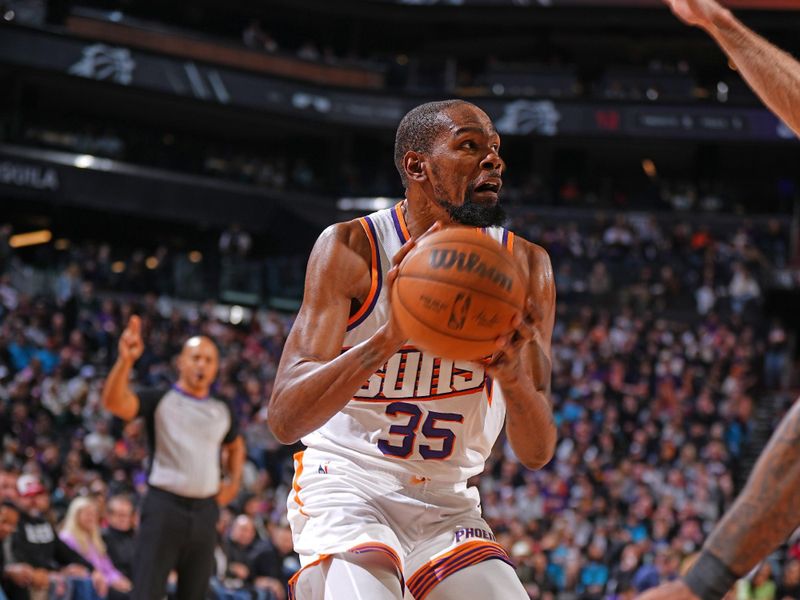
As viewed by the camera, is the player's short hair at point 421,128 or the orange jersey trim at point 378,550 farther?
the player's short hair at point 421,128

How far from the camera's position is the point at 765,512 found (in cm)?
275

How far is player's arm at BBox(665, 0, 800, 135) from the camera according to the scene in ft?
10.5

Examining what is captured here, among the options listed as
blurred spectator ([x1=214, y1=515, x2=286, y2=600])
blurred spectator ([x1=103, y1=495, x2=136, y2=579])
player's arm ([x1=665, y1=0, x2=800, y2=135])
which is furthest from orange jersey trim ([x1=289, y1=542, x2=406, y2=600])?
blurred spectator ([x1=214, y1=515, x2=286, y2=600])

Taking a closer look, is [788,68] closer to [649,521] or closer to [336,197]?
[649,521]

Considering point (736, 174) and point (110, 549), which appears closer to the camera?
point (110, 549)

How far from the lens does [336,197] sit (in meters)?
28.5

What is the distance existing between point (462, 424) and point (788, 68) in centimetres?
162

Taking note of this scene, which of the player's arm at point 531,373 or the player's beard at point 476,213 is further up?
the player's beard at point 476,213

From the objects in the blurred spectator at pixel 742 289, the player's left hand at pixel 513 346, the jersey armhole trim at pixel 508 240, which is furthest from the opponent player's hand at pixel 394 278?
the blurred spectator at pixel 742 289

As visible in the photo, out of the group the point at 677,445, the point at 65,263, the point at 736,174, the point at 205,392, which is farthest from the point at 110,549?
the point at 736,174

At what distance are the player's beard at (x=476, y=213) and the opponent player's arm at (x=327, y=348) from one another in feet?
1.17

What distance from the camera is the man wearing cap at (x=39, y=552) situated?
8.59 metres

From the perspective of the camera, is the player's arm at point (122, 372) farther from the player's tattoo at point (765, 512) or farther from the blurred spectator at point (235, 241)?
the blurred spectator at point (235, 241)

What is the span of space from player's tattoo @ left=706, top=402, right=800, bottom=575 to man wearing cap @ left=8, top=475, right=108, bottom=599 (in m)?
6.87
